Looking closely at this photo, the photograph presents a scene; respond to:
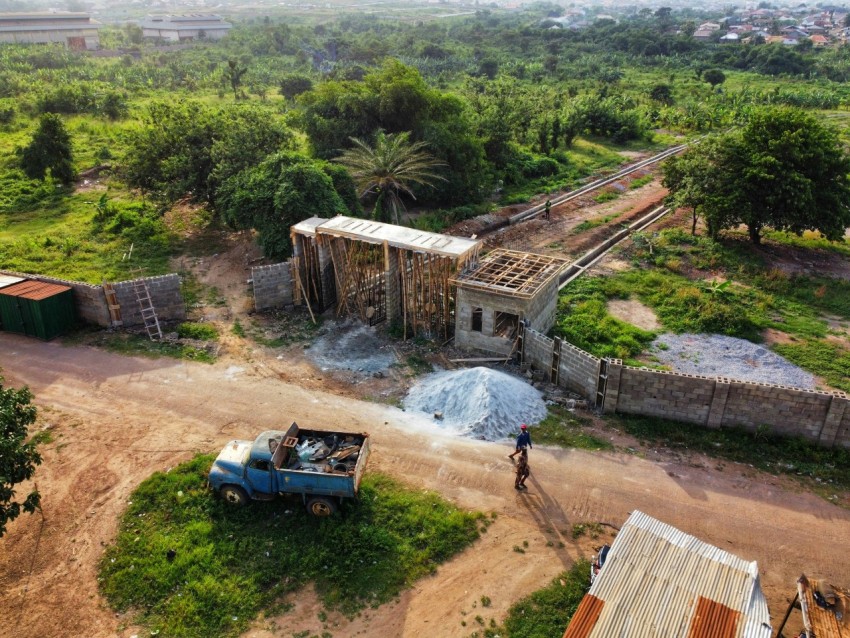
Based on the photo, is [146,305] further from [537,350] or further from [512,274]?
[537,350]

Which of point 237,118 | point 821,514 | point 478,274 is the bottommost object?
point 821,514

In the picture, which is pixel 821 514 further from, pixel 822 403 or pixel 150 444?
pixel 150 444

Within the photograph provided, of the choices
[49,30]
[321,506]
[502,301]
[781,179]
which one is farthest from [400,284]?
[49,30]

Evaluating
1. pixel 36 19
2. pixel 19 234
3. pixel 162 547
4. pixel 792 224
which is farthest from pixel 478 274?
pixel 36 19

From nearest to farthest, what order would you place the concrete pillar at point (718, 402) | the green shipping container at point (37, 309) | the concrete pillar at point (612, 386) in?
1. the concrete pillar at point (718, 402)
2. the concrete pillar at point (612, 386)
3. the green shipping container at point (37, 309)

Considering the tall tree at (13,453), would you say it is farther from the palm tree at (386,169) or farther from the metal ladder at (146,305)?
the palm tree at (386,169)

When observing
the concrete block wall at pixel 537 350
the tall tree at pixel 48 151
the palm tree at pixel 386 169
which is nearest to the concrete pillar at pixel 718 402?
the concrete block wall at pixel 537 350

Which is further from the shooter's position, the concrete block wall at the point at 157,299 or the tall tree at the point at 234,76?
the tall tree at the point at 234,76
